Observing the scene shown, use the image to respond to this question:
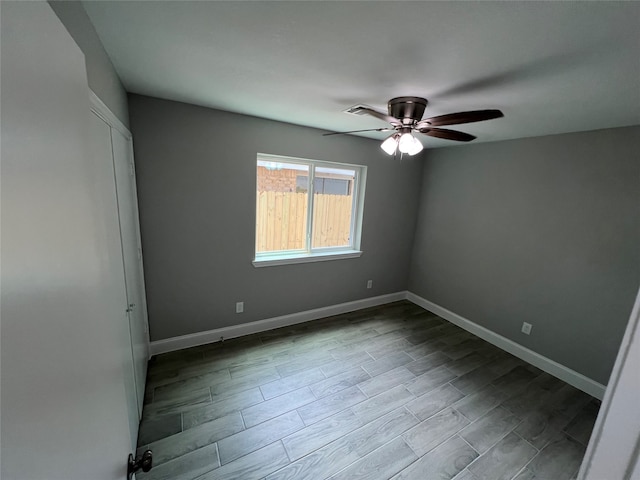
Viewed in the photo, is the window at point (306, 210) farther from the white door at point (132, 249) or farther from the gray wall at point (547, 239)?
the gray wall at point (547, 239)

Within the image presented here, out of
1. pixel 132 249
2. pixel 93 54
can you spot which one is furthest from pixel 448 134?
pixel 132 249

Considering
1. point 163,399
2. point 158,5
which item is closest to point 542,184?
point 158,5

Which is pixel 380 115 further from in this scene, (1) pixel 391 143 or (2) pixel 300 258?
(2) pixel 300 258

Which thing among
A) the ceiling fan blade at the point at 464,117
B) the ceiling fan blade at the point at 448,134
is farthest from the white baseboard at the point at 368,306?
the ceiling fan blade at the point at 464,117

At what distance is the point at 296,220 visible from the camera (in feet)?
9.94

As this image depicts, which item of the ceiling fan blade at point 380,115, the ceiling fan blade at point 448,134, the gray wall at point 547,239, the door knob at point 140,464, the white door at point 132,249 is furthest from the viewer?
the gray wall at point 547,239

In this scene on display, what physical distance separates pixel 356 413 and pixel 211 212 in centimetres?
211

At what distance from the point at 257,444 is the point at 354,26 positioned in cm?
235

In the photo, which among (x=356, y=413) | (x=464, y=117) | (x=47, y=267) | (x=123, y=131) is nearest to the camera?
(x=47, y=267)

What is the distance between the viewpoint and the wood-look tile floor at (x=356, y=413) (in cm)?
158

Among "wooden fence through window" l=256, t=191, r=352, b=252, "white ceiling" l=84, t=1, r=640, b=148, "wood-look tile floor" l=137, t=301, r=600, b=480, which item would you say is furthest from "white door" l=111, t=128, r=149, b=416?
"wooden fence through window" l=256, t=191, r=352, b=252

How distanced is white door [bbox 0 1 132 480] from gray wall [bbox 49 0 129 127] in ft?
1.28

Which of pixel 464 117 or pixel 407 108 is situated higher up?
pixel 407 108

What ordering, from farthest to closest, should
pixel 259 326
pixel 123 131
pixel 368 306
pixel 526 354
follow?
1. pixel 368 306
2. pixel 259 326
3. pixel 526 354
4. pixel 123 131
